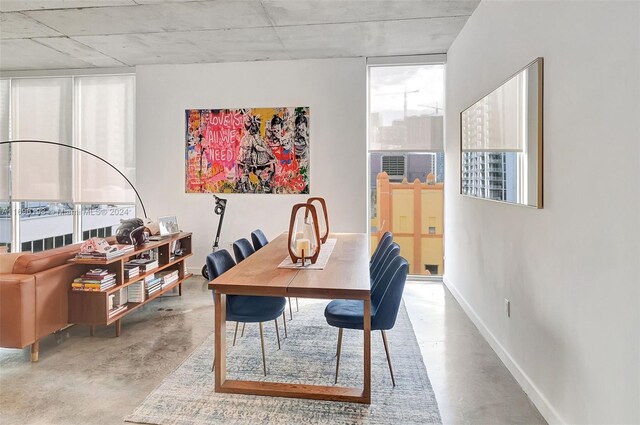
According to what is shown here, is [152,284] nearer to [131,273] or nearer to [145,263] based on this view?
[145,263]

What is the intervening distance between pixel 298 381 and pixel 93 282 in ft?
6.24

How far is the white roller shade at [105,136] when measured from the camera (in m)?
5.60

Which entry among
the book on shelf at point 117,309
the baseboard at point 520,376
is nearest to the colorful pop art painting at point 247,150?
the book on shelf at point 117,309

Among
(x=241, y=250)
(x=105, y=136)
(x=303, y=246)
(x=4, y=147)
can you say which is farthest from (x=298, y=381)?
(x=4, y=147)

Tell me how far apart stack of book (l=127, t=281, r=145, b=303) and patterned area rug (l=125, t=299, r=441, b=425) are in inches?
36.6

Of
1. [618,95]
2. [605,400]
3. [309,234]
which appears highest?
[618,95]

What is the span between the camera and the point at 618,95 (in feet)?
4.90

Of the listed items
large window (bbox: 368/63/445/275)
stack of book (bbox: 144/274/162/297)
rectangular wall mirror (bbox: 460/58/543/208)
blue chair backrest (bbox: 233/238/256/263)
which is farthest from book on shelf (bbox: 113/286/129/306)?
rectangular wall mirror (bbox: 460/58/543/208)

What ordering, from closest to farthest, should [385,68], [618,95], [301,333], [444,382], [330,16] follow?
[618,95] → [444,382] → [301,333] → [330,16] → [385,68]

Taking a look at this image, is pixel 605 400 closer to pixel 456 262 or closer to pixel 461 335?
pixel 461 335

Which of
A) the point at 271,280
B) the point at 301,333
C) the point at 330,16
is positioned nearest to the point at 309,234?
the point at 271,280

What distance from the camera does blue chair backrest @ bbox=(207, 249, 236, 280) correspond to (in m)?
2.61

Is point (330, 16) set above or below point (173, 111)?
above

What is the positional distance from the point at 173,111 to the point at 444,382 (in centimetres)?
488
